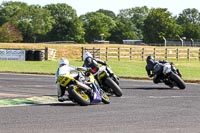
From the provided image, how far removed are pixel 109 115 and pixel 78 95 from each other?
2092mm

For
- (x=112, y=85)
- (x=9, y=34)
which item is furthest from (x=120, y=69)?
(x=9, y=34)

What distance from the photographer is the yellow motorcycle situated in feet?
48.9

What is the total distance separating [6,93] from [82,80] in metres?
4.34

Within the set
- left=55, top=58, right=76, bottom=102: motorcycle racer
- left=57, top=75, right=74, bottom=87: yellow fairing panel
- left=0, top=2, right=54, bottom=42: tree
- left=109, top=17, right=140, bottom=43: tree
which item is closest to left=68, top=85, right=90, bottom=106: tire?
left=57, top=75, right=74, bottom=87: yellow fairing panel

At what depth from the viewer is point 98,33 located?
477ft

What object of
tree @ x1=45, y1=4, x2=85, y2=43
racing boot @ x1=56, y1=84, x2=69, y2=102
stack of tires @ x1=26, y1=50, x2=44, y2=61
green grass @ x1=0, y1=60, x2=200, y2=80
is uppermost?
tree @ x1=45, y1=4, x2=85, y2=43

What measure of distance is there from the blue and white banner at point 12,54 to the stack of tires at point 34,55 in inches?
16.5

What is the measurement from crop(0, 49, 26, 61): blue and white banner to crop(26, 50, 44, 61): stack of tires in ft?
1.37

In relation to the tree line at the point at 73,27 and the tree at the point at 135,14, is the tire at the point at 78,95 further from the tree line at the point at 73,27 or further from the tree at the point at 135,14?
the tree at the point at 135,14

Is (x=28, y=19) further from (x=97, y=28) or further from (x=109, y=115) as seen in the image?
(x=109, y=115)

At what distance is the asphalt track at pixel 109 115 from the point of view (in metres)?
10.8

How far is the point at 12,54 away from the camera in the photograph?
5028 centimetres

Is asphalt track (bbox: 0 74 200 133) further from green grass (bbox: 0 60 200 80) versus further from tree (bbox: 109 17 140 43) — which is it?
tree (bbox: 109 17 140 43)

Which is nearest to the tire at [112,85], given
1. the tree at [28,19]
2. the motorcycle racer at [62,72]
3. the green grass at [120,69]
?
the motorcycle racer at [62,72]
